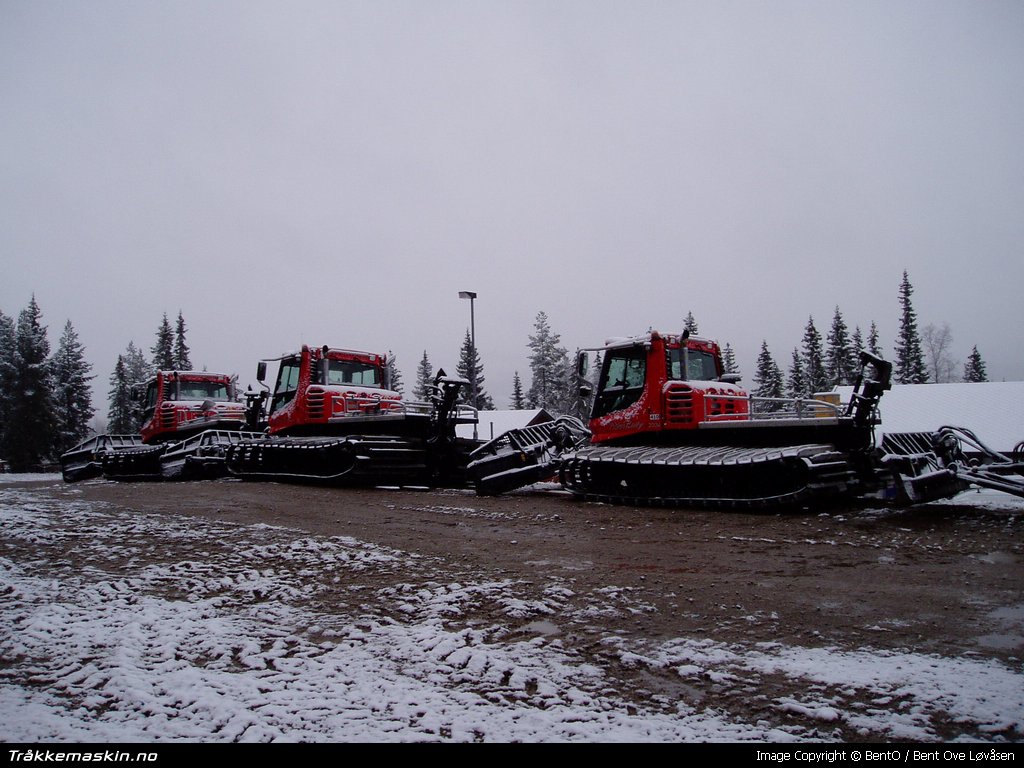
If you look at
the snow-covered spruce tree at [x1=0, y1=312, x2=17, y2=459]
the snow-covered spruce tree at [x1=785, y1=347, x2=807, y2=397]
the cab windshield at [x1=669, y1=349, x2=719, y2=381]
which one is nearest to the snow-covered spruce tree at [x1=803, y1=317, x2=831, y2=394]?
the snow-covered spruce tree at [x1=785, y1=347, x2=807, y2=397]

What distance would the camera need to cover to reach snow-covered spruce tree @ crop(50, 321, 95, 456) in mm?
46406

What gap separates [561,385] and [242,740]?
50.2 m

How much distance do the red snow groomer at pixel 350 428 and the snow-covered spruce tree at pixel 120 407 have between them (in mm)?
48103

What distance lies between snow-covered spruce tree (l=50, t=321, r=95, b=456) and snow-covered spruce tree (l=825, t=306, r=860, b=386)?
200 ft

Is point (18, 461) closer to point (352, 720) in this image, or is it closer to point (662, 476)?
point (662, 476)

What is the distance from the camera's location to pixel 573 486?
39.6 feet

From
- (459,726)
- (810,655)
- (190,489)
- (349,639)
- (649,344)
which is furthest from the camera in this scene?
(190,489)

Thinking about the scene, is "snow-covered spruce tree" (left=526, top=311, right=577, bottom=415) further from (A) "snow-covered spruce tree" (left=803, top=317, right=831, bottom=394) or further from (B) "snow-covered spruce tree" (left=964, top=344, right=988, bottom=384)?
(B) "snow-covered spruce tree" (left=964, top=344, right=988, bottom=384)

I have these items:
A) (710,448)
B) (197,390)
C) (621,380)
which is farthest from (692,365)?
(197,390)

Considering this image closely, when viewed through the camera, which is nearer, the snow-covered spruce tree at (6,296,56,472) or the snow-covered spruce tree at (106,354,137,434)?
the snow-covered spruce tree at (6,296,56,472)

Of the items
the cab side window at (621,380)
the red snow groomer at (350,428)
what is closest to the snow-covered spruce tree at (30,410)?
the red snow groomer at (350,428)

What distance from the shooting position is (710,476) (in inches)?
404
